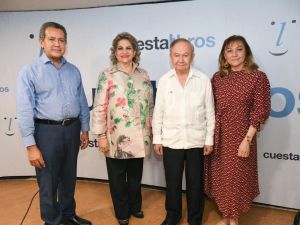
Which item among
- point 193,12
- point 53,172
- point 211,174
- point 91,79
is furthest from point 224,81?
point 91,79

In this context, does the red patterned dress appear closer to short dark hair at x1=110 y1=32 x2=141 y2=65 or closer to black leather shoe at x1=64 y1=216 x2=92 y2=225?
short dark hair at x1=110 y1=32 x2=141 y2=65

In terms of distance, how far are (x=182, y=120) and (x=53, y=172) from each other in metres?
1.02

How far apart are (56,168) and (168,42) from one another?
1.53 m

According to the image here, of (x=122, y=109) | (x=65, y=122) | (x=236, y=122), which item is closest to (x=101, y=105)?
(x=122, y=109)

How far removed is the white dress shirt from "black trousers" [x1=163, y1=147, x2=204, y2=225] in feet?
0.25

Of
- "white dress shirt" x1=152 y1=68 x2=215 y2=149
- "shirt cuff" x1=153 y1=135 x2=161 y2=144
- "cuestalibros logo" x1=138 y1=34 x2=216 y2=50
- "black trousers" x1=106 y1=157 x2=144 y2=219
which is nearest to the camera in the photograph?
"white dress shirt" x1=152 y1=68 x2=215 y2=149

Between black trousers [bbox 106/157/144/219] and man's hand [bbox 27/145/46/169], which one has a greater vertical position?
man's hand [bbox 27/145/46/169]

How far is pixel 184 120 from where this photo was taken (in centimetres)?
204

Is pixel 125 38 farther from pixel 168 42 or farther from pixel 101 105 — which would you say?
pixel 168 42

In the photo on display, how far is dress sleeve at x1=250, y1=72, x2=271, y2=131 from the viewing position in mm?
1947

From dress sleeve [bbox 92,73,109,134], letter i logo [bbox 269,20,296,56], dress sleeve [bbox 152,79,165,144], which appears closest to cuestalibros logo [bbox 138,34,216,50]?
letter i logo [bbox 269,20,296,56]


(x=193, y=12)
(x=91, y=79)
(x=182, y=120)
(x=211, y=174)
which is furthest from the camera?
(x=91, y=79)

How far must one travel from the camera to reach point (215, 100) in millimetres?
2121

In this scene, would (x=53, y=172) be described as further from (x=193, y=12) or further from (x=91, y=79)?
(x=193, y=12)
